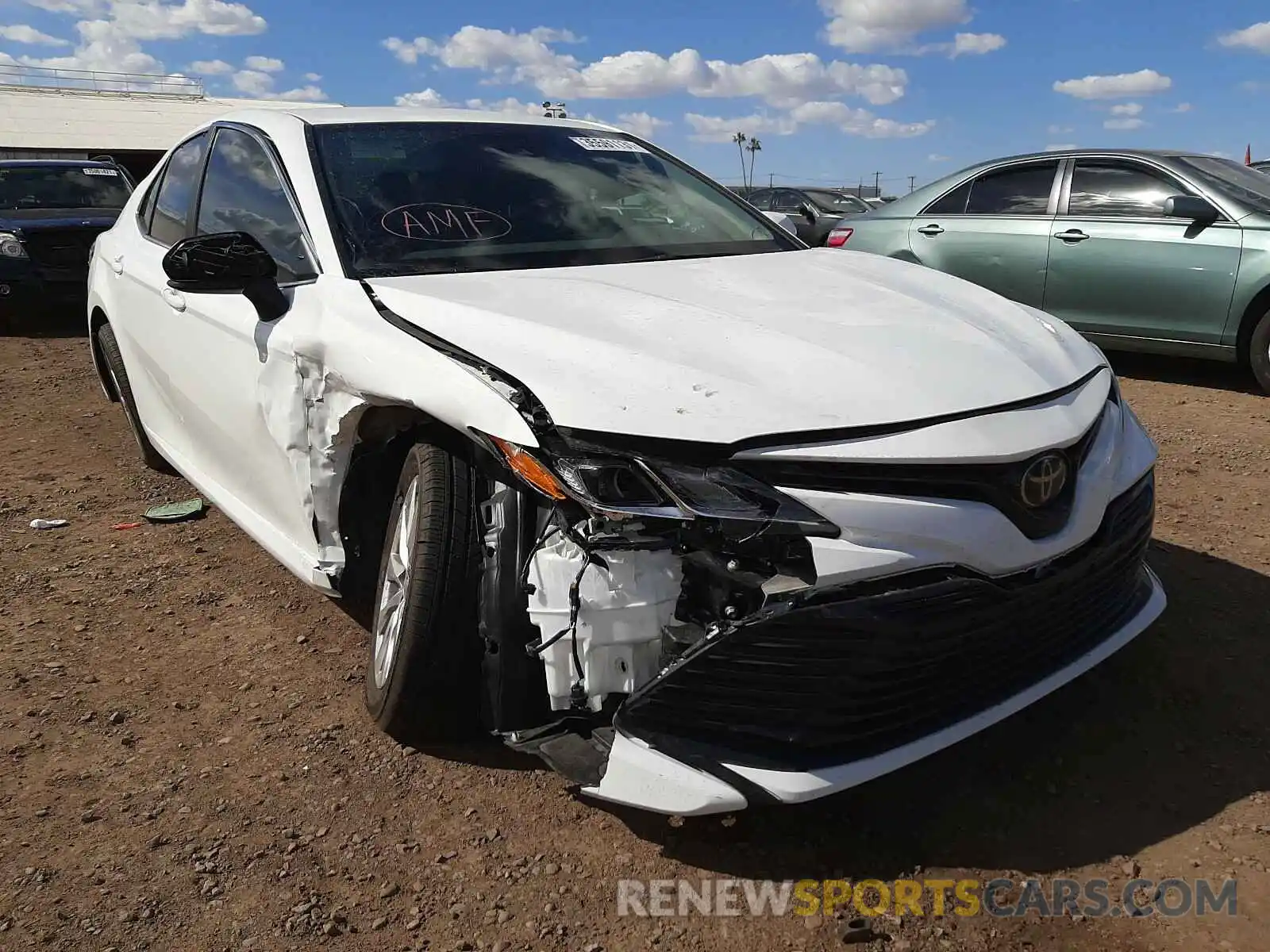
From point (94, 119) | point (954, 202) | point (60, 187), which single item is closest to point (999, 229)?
point (954, 202)

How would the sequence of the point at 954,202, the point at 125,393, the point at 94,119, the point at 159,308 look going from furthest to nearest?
the point at 94,119 → the point at 954,202 → the point at 125,393 → the point at 159,308

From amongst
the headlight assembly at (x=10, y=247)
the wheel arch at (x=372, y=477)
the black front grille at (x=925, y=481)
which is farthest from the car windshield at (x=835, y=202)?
the black front grille at (x=925, y=481)

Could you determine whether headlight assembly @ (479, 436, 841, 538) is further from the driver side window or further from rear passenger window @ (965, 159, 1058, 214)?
rear passenger window @ (965, 159, 1058, 214)

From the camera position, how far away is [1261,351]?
19.5 ft

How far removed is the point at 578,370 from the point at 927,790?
49.5 inches

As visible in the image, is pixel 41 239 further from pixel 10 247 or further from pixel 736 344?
pixel 736 344

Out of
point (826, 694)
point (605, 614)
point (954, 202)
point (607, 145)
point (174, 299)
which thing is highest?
point (607, 145)

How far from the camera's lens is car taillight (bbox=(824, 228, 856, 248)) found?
7.87 metres

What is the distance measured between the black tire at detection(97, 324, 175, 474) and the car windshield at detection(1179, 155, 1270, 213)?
6.02 metres

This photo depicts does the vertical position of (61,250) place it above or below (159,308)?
below

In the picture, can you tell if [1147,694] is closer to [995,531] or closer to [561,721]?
[995,531]

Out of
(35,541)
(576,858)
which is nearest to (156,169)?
(35,541)

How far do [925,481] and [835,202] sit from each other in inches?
576

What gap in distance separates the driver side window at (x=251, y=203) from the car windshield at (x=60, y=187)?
870 cm
